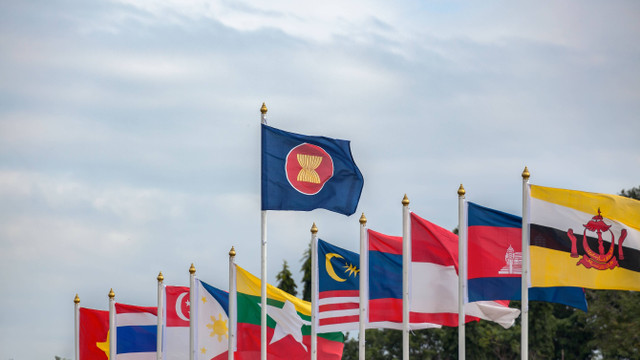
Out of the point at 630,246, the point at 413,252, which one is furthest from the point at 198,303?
the point at 630,246

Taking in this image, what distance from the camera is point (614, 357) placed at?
69.2m

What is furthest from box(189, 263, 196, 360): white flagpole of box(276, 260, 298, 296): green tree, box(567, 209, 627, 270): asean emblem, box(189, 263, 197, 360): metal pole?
box(276, 260, 298, 296): green tree

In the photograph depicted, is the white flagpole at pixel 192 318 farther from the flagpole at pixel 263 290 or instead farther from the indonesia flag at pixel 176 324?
the flagpole at pixel 263 290

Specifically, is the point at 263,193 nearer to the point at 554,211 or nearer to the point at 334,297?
the point at 334,297

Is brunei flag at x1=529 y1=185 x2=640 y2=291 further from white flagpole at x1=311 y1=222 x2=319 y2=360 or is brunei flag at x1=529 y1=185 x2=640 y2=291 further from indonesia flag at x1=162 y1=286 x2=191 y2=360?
indonesia flag at x1=162 y1=286 x2=191 y2=360

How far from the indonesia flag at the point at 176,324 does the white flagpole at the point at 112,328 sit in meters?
1.85

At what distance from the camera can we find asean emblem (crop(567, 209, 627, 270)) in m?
26.2

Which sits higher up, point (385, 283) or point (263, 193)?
point (263, 193)

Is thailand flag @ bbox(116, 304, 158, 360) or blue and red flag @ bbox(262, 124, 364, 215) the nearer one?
blue and red flag @ bbox(262, 124, 364, 215)

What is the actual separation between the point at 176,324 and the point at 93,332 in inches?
172

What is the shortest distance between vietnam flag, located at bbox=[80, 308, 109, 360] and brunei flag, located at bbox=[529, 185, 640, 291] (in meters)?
16.1

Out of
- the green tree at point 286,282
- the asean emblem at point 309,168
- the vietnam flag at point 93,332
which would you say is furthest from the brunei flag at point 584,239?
the green tree at point 286,282

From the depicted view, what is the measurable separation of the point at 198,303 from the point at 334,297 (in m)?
4.38

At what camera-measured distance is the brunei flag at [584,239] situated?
1032 inches
